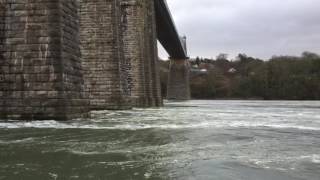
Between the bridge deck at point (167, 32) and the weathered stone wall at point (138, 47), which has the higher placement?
the bridge deck at point (167, 32)

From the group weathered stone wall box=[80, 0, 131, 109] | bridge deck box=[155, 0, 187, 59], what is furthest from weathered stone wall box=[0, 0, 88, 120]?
bridge deck box=[155, 0, 187, 59]

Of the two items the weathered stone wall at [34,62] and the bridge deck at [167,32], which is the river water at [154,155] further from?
the bridge deck at [167,32]

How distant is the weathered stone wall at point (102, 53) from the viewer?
2227cm

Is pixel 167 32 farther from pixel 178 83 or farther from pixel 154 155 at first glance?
pixel 154 155

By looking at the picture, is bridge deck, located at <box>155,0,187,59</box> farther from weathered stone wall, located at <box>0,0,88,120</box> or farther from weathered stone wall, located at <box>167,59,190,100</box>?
weathered stone wall, located at <box>0,0,88,120</box>

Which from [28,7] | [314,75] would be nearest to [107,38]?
[28,7]

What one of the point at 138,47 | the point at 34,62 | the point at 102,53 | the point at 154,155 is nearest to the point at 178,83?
the point at 138,47

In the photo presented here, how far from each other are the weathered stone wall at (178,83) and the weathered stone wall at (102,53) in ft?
149

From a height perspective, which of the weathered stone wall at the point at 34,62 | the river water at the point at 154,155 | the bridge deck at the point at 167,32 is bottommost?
the river water at the point at 154,155

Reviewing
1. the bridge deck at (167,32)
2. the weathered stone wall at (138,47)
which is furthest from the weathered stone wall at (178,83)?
the weathered stone wall at (138,47)

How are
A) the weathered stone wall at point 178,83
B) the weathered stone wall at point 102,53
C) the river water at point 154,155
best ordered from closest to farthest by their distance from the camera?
the river water at point 154,155 → the weathered stone wall at point 102,53 → the weathered stone wall at point 178,83

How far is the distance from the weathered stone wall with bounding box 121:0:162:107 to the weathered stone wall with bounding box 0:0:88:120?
1464 centimetres

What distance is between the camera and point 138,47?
2816 cm

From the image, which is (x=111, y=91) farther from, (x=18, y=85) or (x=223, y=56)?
(x=223, y=56)
